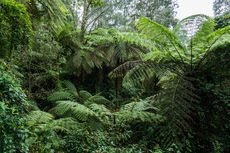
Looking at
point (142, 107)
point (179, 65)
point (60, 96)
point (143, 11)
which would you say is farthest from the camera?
point (143, 11)

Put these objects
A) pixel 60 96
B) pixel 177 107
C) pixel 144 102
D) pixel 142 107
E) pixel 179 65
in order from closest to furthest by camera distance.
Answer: pixel 177 107 < pixel 179 65 < pixel 142 107 < pixel 144 102 < pixel 60 96

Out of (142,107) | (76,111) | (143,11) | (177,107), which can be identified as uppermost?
(143,11)

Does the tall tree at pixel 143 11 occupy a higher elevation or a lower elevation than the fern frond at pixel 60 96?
higher

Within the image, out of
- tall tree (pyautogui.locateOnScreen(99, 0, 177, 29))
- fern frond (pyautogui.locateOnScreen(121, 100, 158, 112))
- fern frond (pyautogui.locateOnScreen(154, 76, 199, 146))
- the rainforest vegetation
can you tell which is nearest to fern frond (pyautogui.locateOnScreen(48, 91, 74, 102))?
the rainforest vegetation

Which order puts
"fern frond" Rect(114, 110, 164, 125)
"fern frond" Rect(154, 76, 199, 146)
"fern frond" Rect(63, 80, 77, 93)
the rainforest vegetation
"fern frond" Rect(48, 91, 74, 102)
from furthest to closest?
1. "fern frond" Rect(63, 80, 77, 93)
2. "fern frond" Rect(48, 91, 74, 102)
3. "fern frond" Rect(114, 110, 164, 125)
4. "fern frond" Rect(154, 76, 199, 146)
5. the rainforest vegetation

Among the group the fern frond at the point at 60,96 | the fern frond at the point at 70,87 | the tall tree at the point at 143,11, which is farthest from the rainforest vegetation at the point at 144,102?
the tall tree at the point at 143,11

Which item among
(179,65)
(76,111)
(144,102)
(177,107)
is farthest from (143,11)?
(177,107)

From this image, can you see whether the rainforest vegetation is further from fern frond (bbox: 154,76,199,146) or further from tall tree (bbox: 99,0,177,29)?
tall tree (bbox: 99,0,177,29)

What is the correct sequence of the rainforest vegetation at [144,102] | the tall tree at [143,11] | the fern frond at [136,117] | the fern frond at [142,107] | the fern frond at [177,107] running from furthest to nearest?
the tall tree at [143,11] → the fern frond at [142,107] → the fern frond at [136,117] → the fern frond at [177,107] → the rainforest vegetation at [144,102]

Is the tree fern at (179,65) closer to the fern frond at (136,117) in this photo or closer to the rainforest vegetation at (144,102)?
the rainforest vegetation at (144,102)

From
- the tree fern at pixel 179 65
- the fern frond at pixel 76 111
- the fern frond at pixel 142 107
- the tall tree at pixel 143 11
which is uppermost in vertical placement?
the tall tree at pixel 143 11

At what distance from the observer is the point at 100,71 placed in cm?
734

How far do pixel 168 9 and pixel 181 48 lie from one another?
12488mm

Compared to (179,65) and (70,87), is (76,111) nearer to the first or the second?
(179,65)
